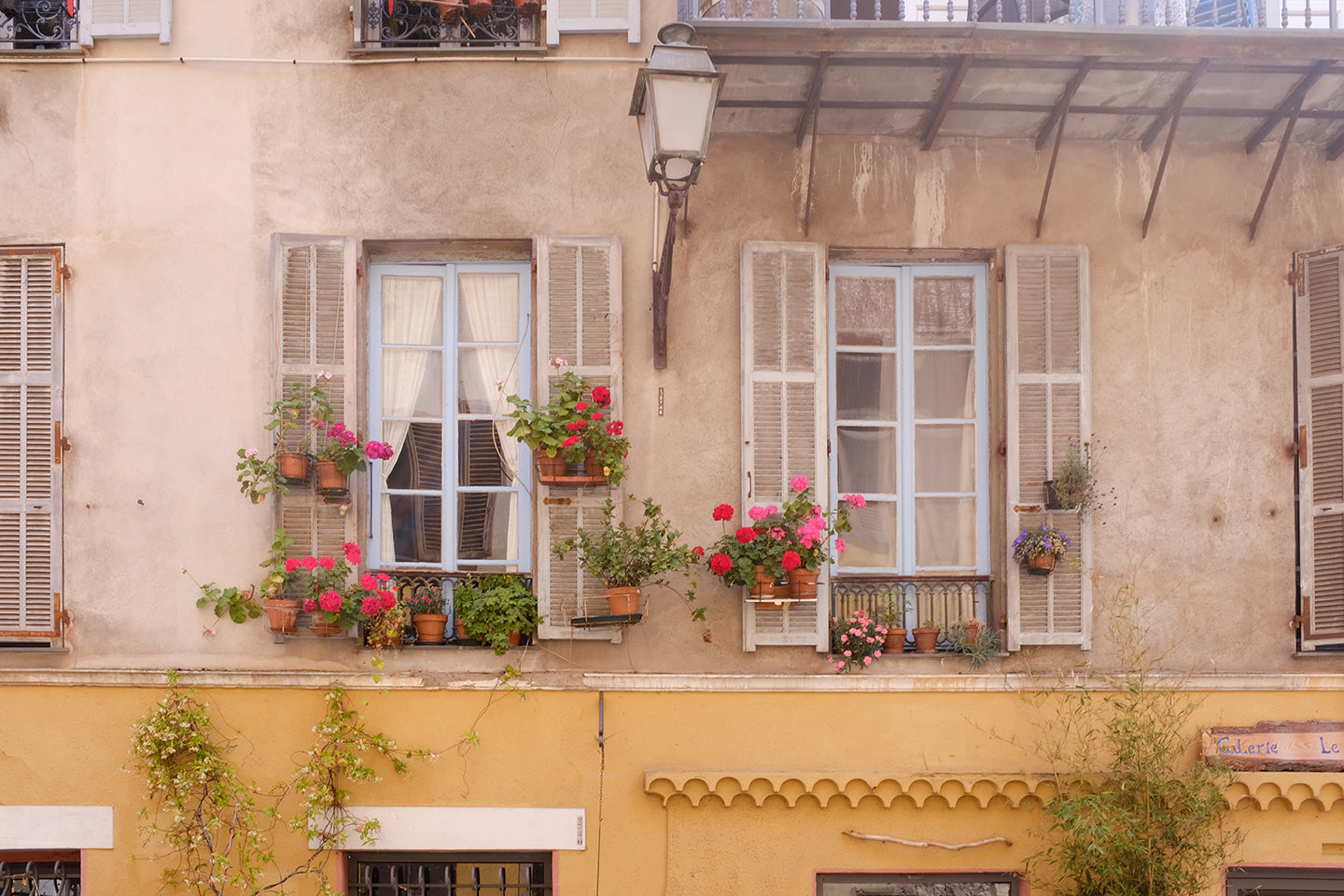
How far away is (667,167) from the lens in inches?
180

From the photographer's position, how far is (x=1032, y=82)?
518 cm

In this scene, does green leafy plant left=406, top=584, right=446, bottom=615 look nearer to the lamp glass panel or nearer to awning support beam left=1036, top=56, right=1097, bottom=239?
the lamp glass panel

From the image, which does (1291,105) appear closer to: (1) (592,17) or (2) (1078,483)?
(2) (1078,483)

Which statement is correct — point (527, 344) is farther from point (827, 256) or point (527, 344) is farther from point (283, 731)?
point (283, 731)

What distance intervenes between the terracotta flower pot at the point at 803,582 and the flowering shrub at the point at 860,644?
0.99ft

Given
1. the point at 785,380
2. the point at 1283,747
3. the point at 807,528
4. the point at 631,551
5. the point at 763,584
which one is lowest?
the point at 1283,747

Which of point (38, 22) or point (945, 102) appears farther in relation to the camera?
point (38, 22)

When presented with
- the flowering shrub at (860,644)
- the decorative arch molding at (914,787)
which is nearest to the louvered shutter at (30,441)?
the decorative arch molding at (914,787)

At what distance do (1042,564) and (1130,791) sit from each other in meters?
1.12

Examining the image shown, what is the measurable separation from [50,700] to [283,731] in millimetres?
1172

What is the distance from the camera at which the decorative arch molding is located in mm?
5230

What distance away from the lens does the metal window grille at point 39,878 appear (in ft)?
17.8

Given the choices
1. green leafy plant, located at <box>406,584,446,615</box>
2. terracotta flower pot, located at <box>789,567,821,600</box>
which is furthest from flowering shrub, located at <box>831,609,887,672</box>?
green leafy plant, located at <box>406,584,446,615</box>

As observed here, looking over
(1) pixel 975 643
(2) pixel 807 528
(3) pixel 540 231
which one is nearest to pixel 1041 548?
(1) pixel 975 643
